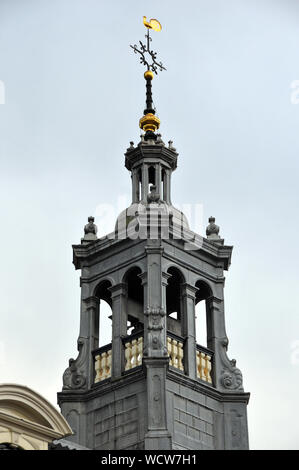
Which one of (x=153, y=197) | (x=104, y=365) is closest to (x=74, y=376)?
(x=104, y=365)

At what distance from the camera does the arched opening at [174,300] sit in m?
53.0

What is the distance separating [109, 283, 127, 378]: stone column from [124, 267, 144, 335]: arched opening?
601 millimetres

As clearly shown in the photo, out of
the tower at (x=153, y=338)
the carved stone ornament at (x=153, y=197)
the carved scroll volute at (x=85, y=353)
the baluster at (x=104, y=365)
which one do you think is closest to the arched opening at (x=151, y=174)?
the tower at (x=153, y=338)

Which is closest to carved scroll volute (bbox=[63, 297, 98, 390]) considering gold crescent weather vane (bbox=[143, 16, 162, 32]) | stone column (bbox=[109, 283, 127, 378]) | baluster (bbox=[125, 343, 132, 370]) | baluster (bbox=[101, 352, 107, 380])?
baluster (bbox=[101, 352, 107, 380])

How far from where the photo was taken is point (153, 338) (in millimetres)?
49969

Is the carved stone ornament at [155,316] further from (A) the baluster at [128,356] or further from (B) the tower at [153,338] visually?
(A) the baluster at [128,356]

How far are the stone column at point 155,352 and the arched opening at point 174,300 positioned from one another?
1076mm

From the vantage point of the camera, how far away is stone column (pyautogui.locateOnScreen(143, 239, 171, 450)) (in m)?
48.2

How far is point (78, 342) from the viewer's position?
52.7 m

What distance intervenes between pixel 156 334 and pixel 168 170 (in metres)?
8.30
